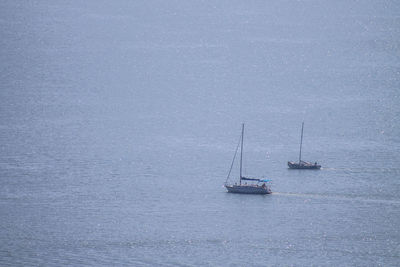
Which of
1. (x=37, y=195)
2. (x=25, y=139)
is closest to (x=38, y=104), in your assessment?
(x=25, y=139)

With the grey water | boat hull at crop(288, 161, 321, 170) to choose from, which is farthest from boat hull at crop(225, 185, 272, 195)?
boat hull at crop(288, 161, 321, 170)

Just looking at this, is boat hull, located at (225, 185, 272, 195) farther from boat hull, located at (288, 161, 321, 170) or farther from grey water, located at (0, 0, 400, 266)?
boat hull, located at (288, 161, 321, 170)

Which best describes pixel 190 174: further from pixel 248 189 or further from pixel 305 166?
pixel 305 166

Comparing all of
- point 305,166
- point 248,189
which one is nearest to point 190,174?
point 248,189

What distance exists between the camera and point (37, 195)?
115 m

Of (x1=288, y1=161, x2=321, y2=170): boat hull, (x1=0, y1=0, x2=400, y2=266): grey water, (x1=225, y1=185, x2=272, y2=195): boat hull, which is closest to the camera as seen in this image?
(x1=0, y1=0, x2=400, y2=266): grey water

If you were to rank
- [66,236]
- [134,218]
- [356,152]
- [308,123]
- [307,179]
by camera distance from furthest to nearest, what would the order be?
[308,123] → [356,152] → [307,179] → [134,218] → [66,236]

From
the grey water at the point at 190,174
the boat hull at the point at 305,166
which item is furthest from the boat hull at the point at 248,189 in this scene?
the boat hull at the point at 305,166

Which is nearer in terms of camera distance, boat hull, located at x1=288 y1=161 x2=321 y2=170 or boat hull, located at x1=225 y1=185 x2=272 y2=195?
boat hull, located at x1=225 y1=185 x2=272 y2=195

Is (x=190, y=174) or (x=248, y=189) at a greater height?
(x=190, y=174)

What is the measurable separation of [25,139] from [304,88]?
7382 centimetres

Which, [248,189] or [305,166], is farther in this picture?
[305,166]

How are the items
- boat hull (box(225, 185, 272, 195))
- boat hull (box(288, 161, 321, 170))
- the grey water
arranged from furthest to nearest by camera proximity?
boat hull (box(288, 161, 321, 170)) → boat hull (box(225, 185, 272, 195)) → the grey water

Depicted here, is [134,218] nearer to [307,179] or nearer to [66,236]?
[66,236]
